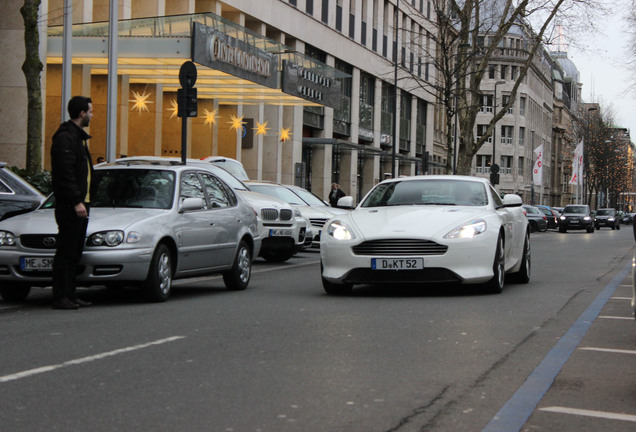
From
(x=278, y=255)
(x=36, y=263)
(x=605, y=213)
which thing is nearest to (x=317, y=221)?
(x=278, y=255)

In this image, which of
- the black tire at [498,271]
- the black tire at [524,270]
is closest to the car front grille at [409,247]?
the black tire at [498,271]

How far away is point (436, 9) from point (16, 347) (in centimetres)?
3730

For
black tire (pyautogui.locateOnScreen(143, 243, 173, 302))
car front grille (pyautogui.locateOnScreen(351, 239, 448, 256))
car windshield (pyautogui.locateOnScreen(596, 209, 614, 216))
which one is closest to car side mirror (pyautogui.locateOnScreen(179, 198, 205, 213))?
black tire (pyautogui.locateOnScreen(143, 243, 173, 302))

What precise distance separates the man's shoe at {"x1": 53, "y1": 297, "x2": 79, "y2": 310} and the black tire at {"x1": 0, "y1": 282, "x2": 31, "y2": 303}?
37.5 inches

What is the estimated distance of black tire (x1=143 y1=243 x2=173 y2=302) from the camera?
10.5 m

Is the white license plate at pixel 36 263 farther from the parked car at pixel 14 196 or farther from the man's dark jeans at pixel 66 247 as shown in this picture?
the parked car at pixel 14 196

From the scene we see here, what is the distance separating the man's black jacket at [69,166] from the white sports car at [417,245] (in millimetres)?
2986

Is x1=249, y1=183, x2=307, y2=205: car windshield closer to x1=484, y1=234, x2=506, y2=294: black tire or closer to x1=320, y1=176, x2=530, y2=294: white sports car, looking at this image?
x1=320, y1=176, x2=530, y2=294: white sports car

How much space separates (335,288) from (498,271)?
1894mm

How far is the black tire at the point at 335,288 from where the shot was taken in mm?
Result: 11852

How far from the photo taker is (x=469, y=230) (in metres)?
11.4

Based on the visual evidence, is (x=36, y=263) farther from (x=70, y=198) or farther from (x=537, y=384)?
Answer: (x=537, y=384)

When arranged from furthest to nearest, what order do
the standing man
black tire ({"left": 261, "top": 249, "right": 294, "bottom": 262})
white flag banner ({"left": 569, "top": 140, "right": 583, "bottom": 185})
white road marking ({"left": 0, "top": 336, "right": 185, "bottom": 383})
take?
white flag banner ({"left": 569, "top": 140, "right": 583, "bottom": 185}) < black tire ({"left": 261, "top": 249, "right": 294, "bottom": 262}) < the standing man < white road marking ({"left": 0, "top": 336, "right": 185, "bottom": 383})

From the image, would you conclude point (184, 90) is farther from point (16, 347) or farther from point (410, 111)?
point (410, 111)
